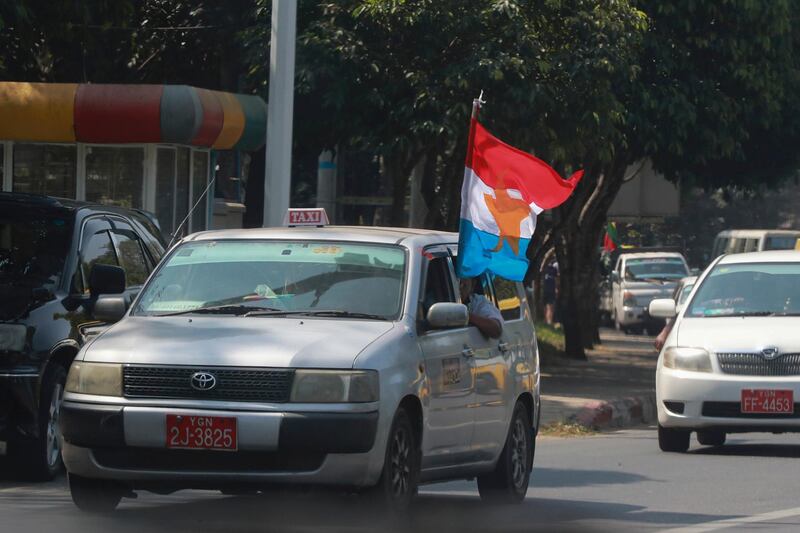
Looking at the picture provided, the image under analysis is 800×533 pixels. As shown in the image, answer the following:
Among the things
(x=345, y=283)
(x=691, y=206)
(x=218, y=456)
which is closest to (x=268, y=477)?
(x=218, y=456)

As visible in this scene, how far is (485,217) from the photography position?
380 inches

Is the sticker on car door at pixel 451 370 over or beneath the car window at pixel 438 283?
beneath

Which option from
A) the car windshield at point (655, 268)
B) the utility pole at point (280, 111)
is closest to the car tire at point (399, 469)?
the utility pole at point (280, 111)

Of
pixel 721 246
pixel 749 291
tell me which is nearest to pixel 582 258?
pixel 749 291

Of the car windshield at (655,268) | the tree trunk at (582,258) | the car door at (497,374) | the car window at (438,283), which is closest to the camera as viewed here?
the car window at (438,283)

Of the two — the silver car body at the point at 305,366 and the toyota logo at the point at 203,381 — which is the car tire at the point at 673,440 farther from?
the toyota logo at the point at 203,381

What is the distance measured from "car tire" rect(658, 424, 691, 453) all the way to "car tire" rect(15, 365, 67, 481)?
17.9 feet

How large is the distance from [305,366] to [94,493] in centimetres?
143

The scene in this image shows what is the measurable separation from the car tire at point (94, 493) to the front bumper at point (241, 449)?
299 millimetres

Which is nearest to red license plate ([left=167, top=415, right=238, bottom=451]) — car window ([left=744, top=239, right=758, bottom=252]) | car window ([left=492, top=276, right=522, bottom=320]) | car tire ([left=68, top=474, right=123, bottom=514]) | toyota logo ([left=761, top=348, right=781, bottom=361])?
car tire ([left=68, top=474, right=123, bottom=514])

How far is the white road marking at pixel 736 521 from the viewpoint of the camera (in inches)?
329

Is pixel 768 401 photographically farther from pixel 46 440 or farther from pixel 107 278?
pixel 46 440

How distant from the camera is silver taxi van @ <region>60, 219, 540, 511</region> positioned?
718 cm

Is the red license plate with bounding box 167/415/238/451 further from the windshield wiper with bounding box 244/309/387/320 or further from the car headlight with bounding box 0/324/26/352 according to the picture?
the car headlight with bounding box 0/324/26/352
